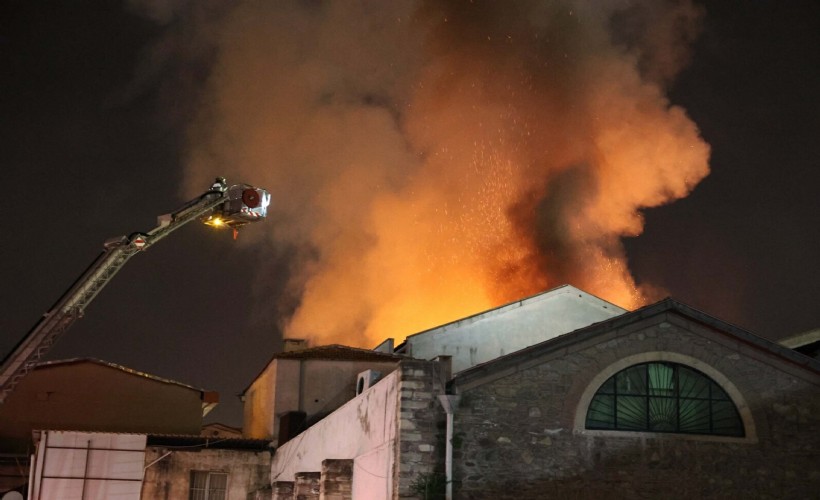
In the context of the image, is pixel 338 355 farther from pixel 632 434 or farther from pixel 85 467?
pixel 632 434

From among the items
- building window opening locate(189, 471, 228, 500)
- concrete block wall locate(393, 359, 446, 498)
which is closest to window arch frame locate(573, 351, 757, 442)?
concrete block wall locate(393, 359, 446, 498)

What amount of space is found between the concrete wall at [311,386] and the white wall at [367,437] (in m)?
8.29

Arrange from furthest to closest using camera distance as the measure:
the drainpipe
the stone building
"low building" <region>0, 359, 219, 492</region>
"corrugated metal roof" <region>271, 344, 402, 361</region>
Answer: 1. "corrugated metal roof" <region>271, 344, 402, 361</region>
2. "low building" <region>0, 359, 219, 492</region>
3. the stone building
4. the drainpipe

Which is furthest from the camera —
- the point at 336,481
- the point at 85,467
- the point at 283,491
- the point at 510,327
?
the point at 510,327

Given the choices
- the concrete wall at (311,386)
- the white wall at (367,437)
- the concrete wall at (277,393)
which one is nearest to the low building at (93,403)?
the concrete wall at (277,393)

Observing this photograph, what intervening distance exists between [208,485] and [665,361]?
57.5ft

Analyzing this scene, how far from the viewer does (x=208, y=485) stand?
30812mm

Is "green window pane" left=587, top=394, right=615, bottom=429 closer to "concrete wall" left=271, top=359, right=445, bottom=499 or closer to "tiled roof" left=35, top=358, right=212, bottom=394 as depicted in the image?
"concrete wall" left=271, top=359, right=445, bottom=499

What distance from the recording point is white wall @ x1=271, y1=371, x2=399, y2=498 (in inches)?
732

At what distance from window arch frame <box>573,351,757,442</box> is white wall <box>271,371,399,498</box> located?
12.4ft

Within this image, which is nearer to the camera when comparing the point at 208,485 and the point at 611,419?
the point at 611,419

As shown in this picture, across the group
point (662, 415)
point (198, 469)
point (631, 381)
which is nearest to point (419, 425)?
point (631, 381)

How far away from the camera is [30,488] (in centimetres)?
2917

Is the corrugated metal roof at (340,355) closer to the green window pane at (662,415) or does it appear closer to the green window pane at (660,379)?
the green window pane at (660,379)
